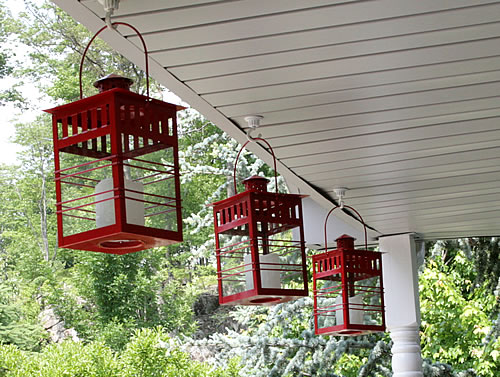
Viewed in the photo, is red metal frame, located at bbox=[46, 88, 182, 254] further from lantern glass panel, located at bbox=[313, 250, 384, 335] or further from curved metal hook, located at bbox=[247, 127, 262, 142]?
lantern glass panel, located at bbox=[313, 250, 384, 335]

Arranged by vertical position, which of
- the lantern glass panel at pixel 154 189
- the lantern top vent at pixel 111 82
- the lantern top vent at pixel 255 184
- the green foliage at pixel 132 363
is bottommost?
the green foliage at pixel 132 363

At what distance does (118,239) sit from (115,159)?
0.18 metres

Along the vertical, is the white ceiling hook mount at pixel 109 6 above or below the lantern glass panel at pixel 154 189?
above

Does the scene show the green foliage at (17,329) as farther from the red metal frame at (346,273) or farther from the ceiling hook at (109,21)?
the ceiling hook at (109,21)

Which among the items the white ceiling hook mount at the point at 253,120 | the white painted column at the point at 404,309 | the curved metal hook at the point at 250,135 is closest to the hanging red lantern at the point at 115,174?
the white ceiling hook mount at the point at 253,120

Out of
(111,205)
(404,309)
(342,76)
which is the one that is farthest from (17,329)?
(111,205)

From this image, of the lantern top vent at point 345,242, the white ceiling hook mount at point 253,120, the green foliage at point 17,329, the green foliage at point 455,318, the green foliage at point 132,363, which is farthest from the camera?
the green foliage at point 17,329

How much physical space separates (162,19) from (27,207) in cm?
1355

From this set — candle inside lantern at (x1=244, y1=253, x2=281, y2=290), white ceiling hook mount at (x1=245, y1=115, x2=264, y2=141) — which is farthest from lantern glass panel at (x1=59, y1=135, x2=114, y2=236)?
candle inside lantern at (x1=244, y1=253, x2=281, y2=290)

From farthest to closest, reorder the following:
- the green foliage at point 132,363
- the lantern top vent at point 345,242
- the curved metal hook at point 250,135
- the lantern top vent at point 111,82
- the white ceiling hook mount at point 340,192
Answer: the green foliage at point 132,363, the lantern top vent at point 345,242, the white ceiling hook mount at point 340,192, the curved metal hook at point 250,135, the lantern top vent at point 111,82

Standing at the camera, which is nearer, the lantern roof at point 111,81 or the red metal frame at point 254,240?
the lantern roof at point 111,81

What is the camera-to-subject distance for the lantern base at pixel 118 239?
171 centimetres

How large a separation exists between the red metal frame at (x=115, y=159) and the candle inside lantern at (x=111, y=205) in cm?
1

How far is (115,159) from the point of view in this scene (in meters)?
1.74
